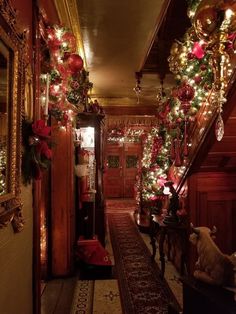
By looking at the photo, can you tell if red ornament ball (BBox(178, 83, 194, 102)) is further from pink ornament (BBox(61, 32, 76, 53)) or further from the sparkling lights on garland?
pink ornament (BBox(61, 32, 76, 53))

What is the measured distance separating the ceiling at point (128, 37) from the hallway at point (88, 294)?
3327mm

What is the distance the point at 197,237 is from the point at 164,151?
9.42 feet

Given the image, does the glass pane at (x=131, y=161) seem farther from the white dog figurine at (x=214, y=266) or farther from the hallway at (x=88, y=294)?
the white dog figurine at (x=214, y=266)

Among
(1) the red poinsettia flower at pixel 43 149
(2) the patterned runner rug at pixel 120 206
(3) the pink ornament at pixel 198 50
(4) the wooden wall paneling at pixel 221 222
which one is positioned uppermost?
(3) the pink ornament at pixel 198 50

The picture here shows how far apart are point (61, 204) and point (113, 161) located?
31.0ft

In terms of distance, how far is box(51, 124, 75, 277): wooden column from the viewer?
14.0ft

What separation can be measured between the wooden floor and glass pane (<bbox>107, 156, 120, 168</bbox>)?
31.1ft

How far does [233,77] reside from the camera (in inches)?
102

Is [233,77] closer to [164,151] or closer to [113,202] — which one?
[164,151]

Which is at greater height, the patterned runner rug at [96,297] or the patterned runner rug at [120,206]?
the patterned runner rug at [120,206]

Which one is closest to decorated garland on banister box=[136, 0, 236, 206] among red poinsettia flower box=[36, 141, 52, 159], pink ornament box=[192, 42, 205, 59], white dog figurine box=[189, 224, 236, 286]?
pink ornament box=[192, 42, 205, 59]

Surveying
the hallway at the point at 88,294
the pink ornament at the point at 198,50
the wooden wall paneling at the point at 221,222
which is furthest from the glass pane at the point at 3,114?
the wooden wall paneling at the point at 221,222

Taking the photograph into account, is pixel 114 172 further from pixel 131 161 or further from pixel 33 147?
pixel 33 147

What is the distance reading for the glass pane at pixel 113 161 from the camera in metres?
13.7
